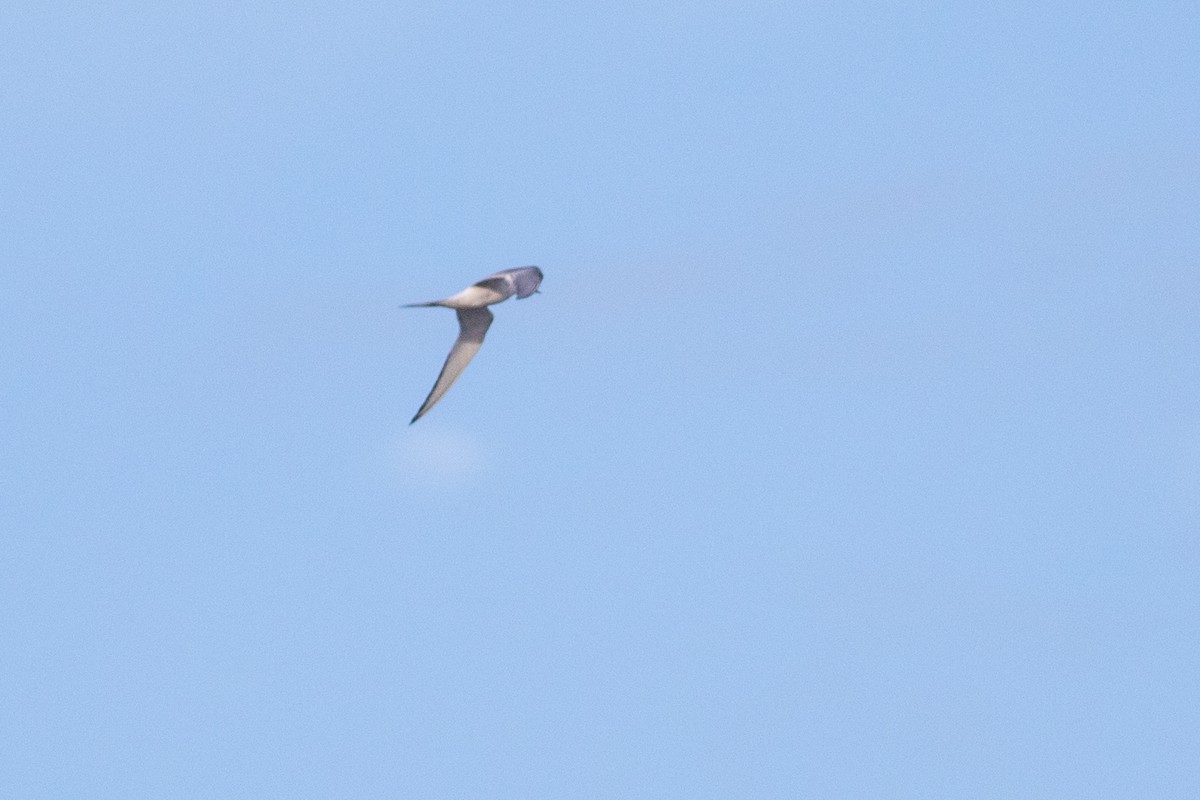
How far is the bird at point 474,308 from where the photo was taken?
6675 cm

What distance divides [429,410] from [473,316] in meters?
4.52

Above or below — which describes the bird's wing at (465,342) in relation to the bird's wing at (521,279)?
below

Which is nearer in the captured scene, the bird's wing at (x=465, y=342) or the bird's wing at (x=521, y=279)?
the bird's wing at (x=521, y=279)

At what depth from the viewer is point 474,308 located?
69.2 meters

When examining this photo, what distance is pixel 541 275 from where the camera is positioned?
220 feet

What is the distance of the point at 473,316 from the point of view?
70.0 metres

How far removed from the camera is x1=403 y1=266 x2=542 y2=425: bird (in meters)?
66.8

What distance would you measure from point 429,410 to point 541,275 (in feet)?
21.4

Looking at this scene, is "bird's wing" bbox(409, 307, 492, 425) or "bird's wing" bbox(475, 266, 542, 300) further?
"bird's wing" bbox(409, 307, 492, 425)

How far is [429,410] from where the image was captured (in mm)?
67688

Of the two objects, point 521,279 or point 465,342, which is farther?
point 465,342

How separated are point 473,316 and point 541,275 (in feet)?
14.0

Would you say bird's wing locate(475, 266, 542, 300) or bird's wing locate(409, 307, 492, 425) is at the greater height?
bird's wing locate(475, 266, 542, 300)
